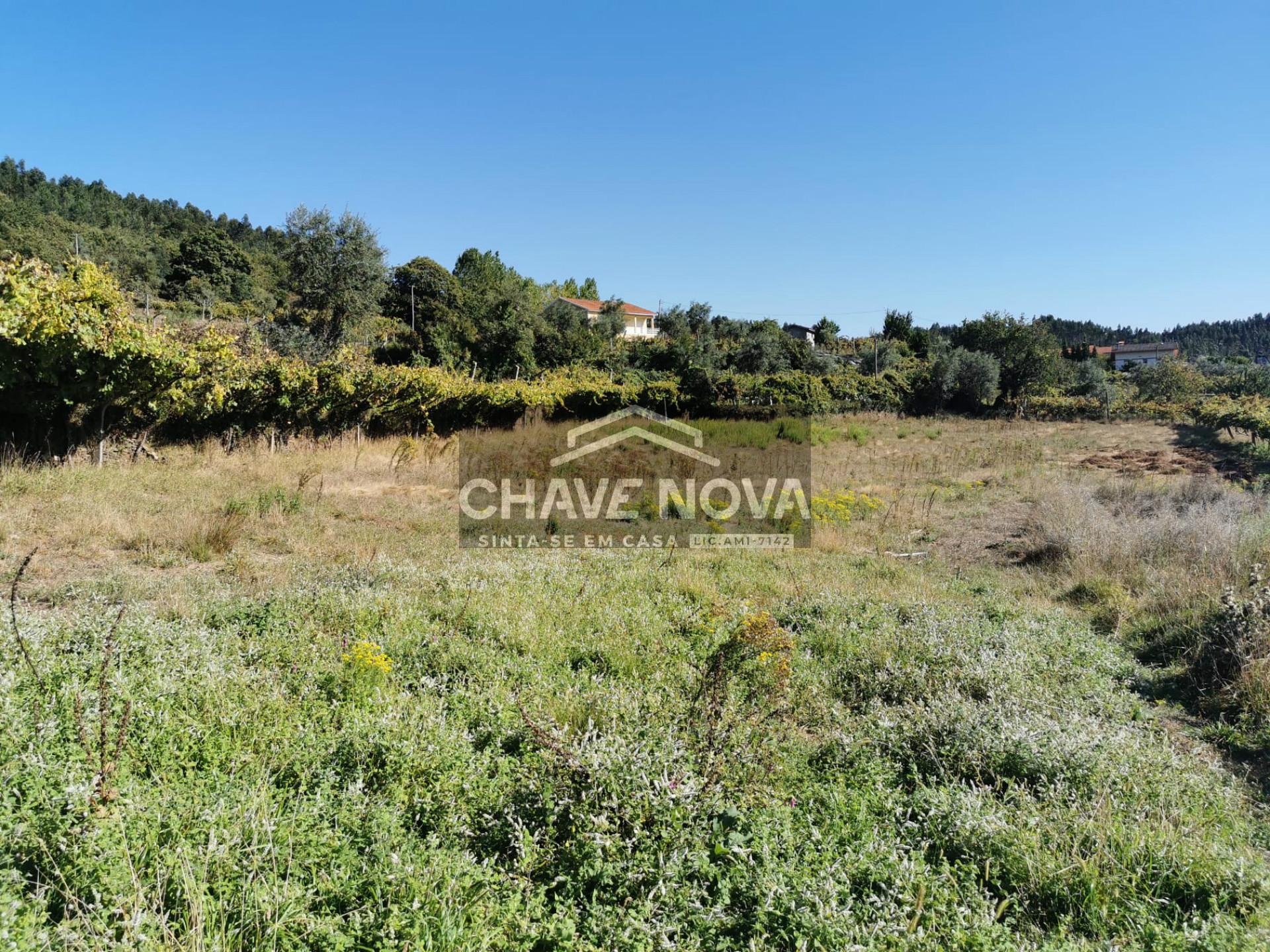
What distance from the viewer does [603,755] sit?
2879 mm

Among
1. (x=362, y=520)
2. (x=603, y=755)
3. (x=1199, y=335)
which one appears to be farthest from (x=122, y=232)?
(x=1199, y=335)

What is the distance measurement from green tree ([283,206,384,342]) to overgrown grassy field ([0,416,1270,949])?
897 inches

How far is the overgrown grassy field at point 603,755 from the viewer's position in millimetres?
2094

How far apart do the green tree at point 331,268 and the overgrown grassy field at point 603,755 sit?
897 inches

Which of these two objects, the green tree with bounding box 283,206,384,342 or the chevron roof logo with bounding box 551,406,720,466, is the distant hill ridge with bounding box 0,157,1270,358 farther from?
the chevron roof logo with bounding box 551,406,720,466

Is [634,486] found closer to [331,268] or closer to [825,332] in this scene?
[331,268]

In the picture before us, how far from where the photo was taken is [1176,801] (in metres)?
3.07

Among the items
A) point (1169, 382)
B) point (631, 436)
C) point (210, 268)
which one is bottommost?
point (631, 436)

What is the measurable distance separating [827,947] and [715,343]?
1534 inches

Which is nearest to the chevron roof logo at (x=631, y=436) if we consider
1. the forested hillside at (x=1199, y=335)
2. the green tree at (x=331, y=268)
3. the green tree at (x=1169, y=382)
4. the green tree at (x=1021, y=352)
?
the green tree at (x=331, y=268)

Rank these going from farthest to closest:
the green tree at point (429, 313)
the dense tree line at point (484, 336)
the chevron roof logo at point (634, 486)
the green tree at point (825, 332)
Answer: the green tree at point (825, 332), the green tree at point (429, 313), the dense tree line at point (484, 336), the chevron roof logo at point (634, 486)

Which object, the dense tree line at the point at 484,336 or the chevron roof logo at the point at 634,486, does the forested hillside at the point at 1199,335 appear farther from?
the chevron roof logo at the point at 634,486

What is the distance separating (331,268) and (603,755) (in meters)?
29.8

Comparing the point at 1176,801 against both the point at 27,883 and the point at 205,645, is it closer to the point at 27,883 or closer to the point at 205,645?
the point at 27,883
